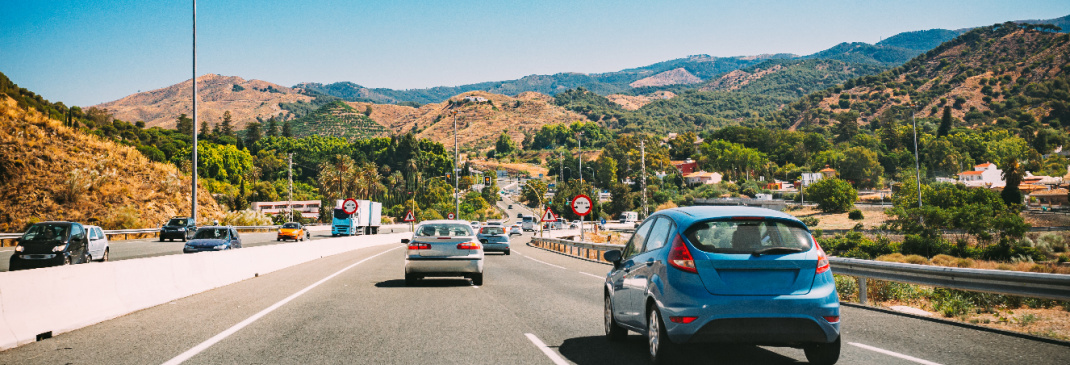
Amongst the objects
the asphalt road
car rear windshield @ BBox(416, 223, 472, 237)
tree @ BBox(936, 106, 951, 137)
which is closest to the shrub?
the asphalt road

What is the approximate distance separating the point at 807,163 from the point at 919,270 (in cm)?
19060

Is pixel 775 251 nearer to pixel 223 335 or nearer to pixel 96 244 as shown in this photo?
pixel 223 335

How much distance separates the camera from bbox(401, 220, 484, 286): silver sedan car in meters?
16.0

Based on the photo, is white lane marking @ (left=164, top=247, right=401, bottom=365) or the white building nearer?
white lane marking @ (left=164, top=247, right=401, bottom=365)

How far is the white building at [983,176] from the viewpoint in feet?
511

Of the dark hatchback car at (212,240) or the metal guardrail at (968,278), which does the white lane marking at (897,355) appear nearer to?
the metal guardrail at (968,278)

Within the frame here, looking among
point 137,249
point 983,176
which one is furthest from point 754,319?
point 983,176

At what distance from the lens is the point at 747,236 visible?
647 centimetres

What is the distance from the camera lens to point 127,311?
11625 mm

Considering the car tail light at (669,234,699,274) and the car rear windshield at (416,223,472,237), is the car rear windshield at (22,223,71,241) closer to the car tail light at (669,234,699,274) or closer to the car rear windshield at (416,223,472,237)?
the car rear windshield at (416,223,472,237)

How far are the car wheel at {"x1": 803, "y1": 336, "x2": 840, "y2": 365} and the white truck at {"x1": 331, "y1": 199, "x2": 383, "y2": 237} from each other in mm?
50423

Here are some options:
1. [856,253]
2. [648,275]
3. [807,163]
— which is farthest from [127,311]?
[807,163]

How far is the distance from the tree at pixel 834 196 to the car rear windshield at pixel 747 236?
123 meters

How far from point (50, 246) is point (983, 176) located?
Result: 176274 mm
